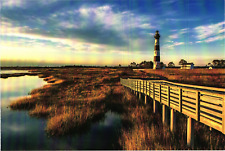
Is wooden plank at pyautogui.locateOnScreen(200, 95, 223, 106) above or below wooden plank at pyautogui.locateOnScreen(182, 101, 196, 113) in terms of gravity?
above

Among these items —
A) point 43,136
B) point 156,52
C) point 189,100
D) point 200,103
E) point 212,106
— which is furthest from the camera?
point 156,52

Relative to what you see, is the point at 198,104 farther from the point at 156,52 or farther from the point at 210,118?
the point at 156,52

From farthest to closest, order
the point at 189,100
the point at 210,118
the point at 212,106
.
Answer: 1. the point at 189,100
2. the point at 210,118
3. the point at 212,106

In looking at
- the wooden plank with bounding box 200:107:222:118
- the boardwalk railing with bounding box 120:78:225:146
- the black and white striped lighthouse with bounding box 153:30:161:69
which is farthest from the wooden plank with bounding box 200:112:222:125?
the black and white striped lighthouse with bounding box 153:30:161:69

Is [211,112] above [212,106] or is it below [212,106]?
below

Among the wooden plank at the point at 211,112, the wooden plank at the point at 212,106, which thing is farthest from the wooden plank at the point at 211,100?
the wooden plank at the point at 211,112

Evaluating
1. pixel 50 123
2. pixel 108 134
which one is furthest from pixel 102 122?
pixel 50 123

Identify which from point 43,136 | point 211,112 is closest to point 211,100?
point 211,112

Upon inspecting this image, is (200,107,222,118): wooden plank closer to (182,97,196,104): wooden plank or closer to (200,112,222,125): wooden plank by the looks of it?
(200,112,222,125): wooden plank

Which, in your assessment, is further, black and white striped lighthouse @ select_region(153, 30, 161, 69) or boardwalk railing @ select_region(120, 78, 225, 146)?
black and white striped lighthouse @ select_region(153, 30, 161, 69)

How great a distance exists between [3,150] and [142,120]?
8220 mm

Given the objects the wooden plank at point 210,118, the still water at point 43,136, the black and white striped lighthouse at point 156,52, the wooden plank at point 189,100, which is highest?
the black and white striped lighthouse at point 156,52

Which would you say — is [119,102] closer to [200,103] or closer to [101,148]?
[101,148]

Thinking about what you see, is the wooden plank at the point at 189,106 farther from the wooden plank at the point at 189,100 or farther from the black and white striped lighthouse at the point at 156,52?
the black and white striped lighthouse at the point at 156,52
